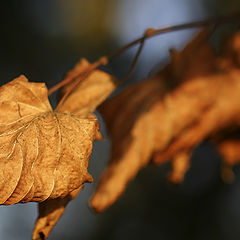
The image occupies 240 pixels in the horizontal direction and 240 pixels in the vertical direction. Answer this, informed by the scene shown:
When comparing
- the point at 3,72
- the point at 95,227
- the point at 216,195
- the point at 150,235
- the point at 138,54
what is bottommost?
the point at 150,235

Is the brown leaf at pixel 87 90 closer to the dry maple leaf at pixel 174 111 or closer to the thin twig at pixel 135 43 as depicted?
the thin twig at pixel 135 43

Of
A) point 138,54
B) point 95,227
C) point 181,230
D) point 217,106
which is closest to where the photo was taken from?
point 138,54

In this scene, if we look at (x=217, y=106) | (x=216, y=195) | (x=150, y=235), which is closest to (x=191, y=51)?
(x=217, y=106)

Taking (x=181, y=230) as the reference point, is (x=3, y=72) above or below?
above

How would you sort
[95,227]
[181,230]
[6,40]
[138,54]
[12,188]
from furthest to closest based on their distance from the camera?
1. [95,227]
2. [181,230]
3. [6,40]
4. [138,54]
5. [12,188]

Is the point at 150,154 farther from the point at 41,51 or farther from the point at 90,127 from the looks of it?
the point at 41,51

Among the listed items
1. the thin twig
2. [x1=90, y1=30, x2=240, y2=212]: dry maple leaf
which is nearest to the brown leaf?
the thin twig
